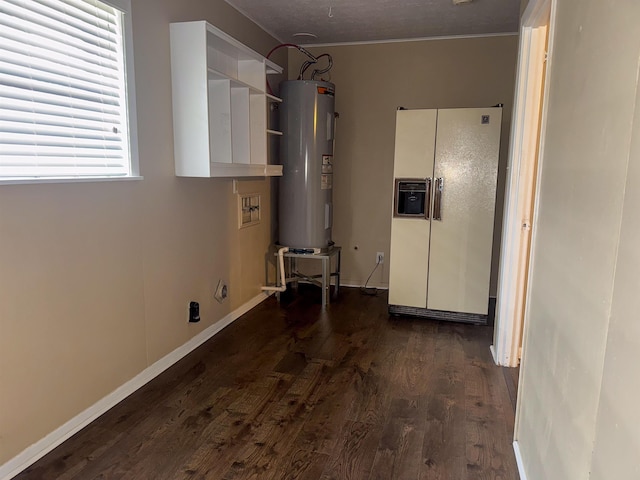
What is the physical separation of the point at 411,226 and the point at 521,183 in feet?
3.69

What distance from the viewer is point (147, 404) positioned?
2.41 metres

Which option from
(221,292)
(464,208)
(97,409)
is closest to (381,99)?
(464,208)

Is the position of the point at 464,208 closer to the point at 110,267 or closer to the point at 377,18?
the point at 377,18

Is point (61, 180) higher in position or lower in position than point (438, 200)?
higher

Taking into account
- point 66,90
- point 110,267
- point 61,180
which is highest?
point 66,90

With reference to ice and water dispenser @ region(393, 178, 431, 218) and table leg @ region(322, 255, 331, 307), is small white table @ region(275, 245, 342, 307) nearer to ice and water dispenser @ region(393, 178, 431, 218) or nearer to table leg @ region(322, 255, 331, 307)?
table leg @ region(322, 255, 331, 307)

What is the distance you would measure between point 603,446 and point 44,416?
7.00 feet

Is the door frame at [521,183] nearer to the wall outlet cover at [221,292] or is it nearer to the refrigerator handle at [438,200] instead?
the refrigerator handle at [438,200]

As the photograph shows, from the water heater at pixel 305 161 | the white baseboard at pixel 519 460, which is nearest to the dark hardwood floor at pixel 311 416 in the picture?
the white baseboard at pixel 519 460

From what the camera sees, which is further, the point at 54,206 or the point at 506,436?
the point at 506,436

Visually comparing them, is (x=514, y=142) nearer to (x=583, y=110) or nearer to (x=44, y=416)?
(x=583, y=110)

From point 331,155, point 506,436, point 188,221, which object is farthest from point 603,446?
point 331,155

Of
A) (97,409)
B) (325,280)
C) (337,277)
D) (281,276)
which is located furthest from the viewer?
(337,277)

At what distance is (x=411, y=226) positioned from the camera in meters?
3.73
